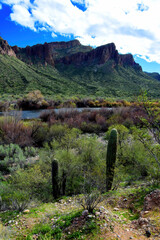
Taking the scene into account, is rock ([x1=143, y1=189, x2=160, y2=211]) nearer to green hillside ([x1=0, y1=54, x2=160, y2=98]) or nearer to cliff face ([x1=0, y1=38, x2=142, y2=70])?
green hillside ([x1=0, y1=54, x2=160, y2=98])

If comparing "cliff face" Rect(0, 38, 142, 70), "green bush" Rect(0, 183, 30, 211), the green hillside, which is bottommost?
"green bush" Rect(0, 183, 30, 211)

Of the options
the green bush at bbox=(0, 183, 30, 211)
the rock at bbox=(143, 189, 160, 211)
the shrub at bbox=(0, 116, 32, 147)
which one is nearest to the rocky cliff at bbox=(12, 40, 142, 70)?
the shrub at bbox=(0, 116, 32, 147)

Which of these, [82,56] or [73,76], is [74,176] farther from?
[82,56]

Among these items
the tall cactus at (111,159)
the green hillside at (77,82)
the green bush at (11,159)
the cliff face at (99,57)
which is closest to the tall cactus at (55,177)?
the tall cactus at (111,159)

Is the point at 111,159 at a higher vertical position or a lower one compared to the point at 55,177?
higher

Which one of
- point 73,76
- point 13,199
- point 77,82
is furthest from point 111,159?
point 73,76

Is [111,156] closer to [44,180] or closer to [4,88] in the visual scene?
[44,180]

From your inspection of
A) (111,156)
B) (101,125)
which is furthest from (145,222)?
(101,125)

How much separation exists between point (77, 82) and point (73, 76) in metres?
8.60

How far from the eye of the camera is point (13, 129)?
16.3 meters

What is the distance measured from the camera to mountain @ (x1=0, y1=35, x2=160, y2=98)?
4666 cm

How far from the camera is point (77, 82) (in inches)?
2510

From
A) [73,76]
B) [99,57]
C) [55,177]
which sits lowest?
[55,177]

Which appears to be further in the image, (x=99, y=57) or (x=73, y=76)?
(x=99, y=57)
